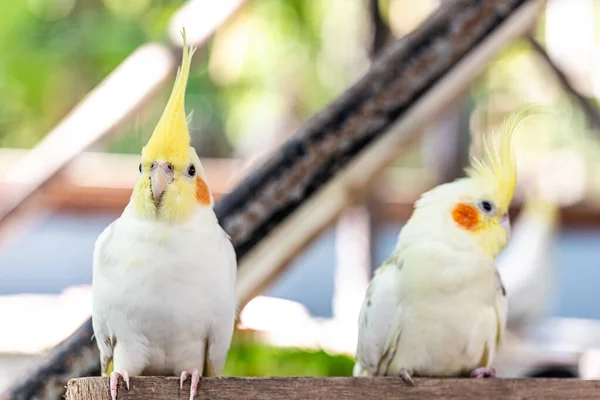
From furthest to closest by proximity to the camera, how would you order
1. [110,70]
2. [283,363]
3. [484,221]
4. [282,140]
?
[110,70] → [282,140] → [283,363] → [484,221]

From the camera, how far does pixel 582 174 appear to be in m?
3.77

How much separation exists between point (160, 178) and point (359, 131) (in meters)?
0.32

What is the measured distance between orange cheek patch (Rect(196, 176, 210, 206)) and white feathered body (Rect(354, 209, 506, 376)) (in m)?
0.27

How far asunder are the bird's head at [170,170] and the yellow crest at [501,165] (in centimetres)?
39

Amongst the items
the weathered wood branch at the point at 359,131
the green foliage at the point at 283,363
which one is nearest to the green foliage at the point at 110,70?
the green foliage at the point at 283,363

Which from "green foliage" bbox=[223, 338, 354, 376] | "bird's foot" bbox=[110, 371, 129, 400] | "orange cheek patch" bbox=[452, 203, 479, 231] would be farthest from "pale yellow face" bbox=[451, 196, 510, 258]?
"green foliage" bbox=[223, 338, 354, 376]

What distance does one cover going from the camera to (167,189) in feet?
2.61

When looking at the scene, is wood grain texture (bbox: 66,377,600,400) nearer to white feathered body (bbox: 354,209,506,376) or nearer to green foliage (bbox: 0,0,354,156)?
white feathered body (bbox: 354,209,506,376)

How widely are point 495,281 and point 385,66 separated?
31cm

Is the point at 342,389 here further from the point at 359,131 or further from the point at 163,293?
the point at 359,131

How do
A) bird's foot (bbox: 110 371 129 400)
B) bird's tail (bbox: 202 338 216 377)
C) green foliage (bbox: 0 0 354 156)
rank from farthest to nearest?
green foliage (bbox: 0 0 354 156)
bird's tail (bbox: 202 338 216 377)
bird's foot (bbox: 110 371 129 400)

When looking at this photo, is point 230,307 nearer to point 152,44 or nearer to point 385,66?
point 385,66

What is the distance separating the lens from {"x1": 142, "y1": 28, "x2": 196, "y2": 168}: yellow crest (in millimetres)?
801

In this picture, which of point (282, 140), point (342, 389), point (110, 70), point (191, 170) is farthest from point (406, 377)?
point (110, 70)
